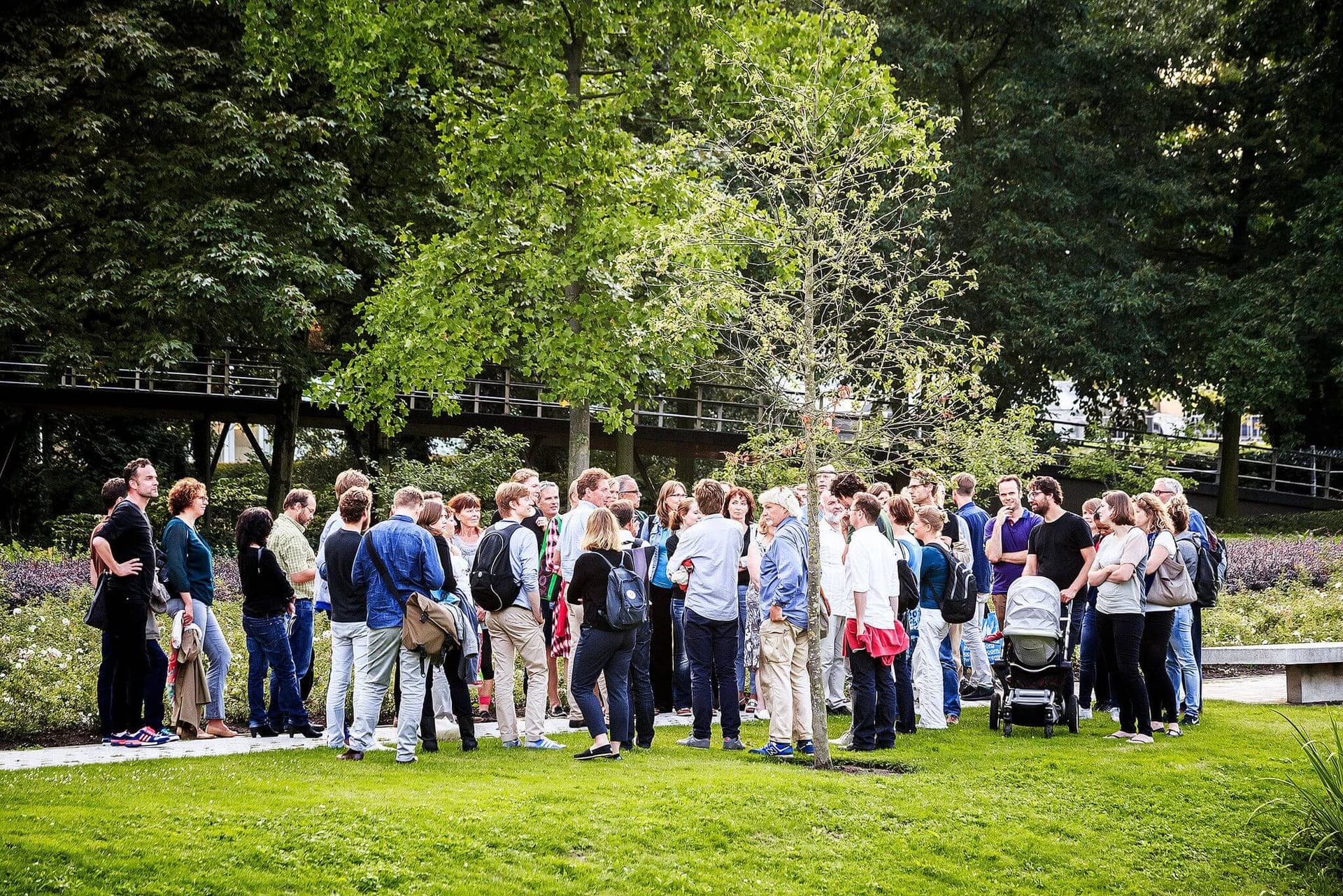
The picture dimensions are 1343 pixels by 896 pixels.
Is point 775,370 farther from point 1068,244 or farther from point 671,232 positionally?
point 1068,244

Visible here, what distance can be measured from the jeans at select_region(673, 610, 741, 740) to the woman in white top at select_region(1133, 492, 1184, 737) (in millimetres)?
3363

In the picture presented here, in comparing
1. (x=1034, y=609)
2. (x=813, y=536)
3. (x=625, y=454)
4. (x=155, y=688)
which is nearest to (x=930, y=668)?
(x=1034, y=609)

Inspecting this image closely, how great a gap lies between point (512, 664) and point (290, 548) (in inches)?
77.5

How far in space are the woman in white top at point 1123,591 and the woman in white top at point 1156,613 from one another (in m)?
0.12

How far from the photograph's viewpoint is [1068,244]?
29094 mm

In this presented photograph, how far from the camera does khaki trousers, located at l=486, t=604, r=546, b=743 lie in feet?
30.7

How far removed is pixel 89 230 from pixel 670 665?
1624 cm

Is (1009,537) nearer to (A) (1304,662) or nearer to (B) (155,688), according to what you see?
(A) (1304,662)

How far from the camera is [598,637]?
28.6 ft

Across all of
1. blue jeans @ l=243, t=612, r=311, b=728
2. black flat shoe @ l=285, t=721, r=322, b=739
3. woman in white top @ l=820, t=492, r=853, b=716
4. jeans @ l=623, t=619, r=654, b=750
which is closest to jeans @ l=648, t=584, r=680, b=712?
jeans @ l=623, t=619, r=654, b=750

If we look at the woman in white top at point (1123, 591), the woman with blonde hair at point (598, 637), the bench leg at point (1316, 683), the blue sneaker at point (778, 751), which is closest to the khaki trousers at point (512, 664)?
the woman with blonde hair at point (598, 637)

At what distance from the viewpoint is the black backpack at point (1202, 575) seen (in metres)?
10.6

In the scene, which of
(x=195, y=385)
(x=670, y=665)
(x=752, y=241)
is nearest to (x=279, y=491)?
(x=195, y=385)

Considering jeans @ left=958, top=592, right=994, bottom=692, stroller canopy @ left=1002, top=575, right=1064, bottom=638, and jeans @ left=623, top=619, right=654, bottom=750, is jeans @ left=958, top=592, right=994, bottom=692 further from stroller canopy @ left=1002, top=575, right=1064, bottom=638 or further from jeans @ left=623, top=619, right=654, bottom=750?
jeans @ left=623, top=619, right=654, bottom=750
